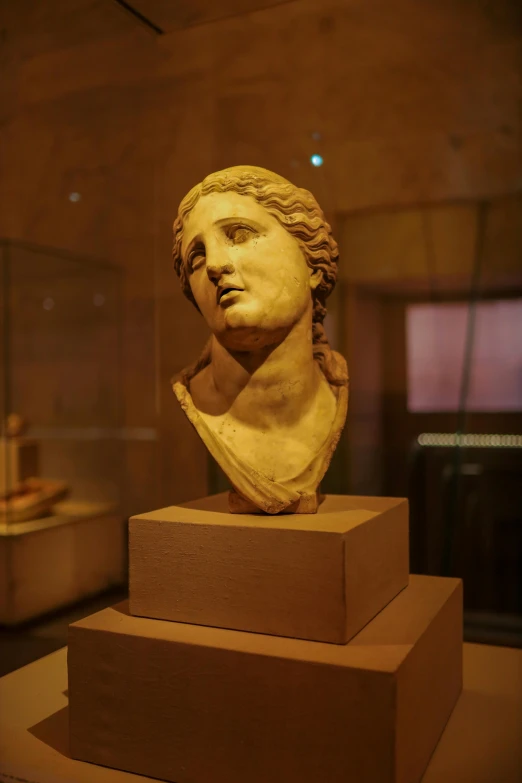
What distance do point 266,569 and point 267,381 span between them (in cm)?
62

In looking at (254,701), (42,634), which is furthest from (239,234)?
(42,634)

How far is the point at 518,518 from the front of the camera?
369 cm

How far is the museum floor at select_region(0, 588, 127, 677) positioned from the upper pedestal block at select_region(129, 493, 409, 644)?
3.24 feet

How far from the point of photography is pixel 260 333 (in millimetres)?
2359

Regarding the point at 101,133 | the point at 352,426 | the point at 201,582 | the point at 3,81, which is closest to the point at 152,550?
the point at 201,582

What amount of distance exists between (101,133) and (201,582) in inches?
102

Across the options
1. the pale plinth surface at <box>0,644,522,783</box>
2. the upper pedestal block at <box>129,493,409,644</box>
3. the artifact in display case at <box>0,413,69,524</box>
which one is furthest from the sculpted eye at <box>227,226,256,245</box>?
the artifact in display case at <box>0,413,69,524</box>

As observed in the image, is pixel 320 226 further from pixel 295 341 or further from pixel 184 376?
pixel 184 376

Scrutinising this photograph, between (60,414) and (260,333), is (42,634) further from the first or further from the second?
(260,333)

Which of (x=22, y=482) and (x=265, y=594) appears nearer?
(x=265, y=594)

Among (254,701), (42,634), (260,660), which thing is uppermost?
(260,660)

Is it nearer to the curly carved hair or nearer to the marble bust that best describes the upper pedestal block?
the marble bust

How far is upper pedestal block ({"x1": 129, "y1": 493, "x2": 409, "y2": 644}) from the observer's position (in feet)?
6.86

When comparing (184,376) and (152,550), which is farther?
(184,376)
